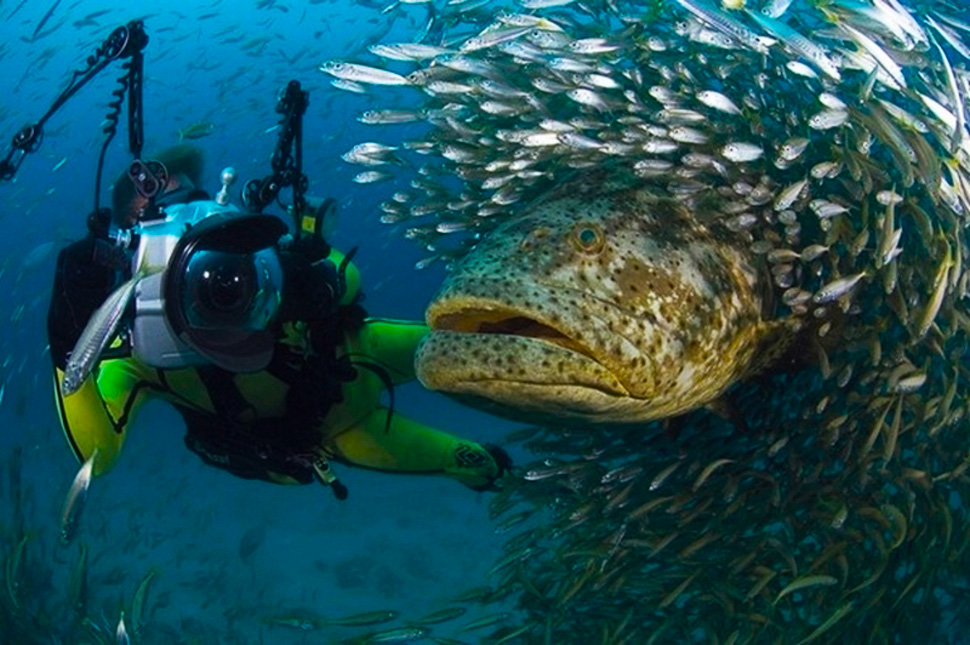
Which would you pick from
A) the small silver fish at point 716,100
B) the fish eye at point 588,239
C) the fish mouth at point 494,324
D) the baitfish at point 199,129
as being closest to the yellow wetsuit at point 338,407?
the fish mouth at point 494,324

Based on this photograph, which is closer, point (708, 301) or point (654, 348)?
point (654, 348)

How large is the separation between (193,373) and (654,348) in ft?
9.22

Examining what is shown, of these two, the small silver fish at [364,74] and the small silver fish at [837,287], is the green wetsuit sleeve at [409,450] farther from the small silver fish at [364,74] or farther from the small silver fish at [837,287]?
the small silver fish at [837,287]

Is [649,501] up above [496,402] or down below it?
below

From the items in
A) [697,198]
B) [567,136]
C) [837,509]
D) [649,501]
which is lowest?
[649,501]

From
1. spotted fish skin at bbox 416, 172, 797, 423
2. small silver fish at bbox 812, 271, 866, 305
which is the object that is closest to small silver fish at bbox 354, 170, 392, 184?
spotted fish skin at bbox 416, 172, 797, 423

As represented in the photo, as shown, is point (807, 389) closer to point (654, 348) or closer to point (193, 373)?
point (654, 348)

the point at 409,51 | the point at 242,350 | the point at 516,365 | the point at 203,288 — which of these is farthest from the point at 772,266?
the point at 203,288

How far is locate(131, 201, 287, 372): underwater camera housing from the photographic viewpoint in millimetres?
3514

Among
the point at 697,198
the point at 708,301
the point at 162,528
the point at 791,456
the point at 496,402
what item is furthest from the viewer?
the point at 162,528

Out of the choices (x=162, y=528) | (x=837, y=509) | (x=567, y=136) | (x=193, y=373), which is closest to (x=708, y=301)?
(x=567, y=136)

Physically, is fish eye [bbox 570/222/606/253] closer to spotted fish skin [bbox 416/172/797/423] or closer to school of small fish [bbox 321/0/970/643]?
spotted fish skin [bbox 416/172/797/423]

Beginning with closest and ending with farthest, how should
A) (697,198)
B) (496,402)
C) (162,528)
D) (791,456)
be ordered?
(496,402)
(697,198)
(791,456)
(162,528)

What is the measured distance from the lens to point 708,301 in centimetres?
399
